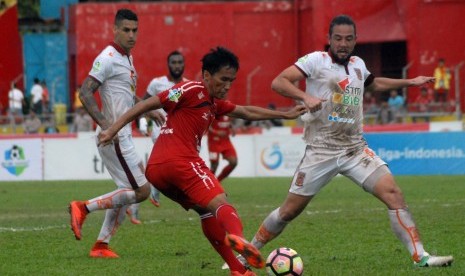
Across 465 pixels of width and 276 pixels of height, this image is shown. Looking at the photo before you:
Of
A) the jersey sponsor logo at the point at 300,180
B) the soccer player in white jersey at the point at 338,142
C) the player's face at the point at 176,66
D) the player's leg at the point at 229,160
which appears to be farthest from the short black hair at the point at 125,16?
the player's leg at the point at 229,160

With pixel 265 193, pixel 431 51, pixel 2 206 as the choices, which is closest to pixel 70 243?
pixel 2 206

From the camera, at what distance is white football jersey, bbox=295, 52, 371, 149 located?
1054 cm

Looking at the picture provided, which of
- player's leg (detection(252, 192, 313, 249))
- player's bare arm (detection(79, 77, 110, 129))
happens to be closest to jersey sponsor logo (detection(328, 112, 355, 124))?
player's leg (detection(252, 192, 313, 249))

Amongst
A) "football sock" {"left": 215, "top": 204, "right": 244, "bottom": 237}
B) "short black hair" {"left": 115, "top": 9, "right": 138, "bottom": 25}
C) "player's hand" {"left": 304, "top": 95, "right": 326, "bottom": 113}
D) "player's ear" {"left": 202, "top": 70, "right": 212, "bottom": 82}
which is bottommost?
"football sock" {"left": 215, "top": 204, "right": 244, "bottom": 237}

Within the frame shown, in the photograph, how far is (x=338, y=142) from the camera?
35.1 ft

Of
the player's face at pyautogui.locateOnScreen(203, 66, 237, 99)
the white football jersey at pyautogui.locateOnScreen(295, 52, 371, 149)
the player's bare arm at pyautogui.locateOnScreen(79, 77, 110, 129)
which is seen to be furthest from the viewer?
the player's bare arm at pyautogui.locateOnScreen(79, 77, 110, 129)

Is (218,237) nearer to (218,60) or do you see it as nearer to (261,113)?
(261,113)

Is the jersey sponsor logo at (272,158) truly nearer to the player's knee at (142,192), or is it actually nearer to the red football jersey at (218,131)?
the red football jersey at (218,131)

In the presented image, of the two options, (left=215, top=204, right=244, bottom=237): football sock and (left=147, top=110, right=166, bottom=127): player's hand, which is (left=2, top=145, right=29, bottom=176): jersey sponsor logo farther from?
(left=215, top=204, right=244, bottom=237): football sock

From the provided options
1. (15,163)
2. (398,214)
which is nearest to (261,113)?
(398,214)

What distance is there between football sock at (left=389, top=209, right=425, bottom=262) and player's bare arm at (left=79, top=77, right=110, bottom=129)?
3.10m

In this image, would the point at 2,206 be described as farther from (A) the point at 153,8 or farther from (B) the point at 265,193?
(A) the point at 153,8

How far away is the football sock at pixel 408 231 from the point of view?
34.1 feet

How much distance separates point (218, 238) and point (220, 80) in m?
1.35
